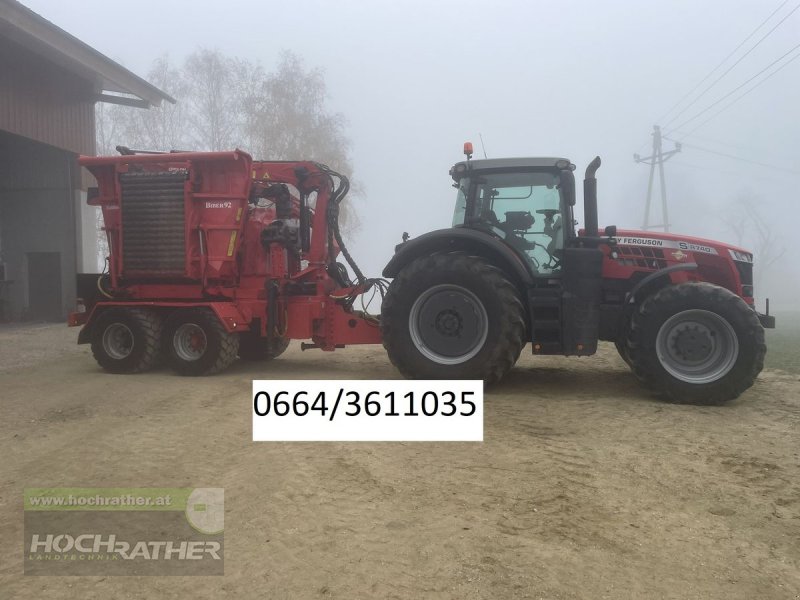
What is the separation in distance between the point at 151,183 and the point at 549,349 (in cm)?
521

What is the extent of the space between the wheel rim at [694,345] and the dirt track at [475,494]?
1.29 feet

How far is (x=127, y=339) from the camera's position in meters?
7.68

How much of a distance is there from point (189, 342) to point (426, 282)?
3266 millimetres

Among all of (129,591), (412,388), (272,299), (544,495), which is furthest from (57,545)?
(272,299)

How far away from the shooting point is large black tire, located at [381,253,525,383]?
593 cm

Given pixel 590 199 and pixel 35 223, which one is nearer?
pixel 590 199

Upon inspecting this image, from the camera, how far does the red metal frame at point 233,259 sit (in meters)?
7.48

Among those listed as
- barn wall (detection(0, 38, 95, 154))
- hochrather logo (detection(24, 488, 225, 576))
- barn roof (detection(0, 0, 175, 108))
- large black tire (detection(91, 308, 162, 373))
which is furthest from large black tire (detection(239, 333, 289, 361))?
barn wall (detection(0, 38, 95, 154))

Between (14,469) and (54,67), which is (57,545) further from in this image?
(54,67)

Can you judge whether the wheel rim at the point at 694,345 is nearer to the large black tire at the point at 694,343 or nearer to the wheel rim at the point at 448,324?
the large black tire at the point at 694,343

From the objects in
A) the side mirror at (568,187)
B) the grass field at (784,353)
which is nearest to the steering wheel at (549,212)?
the side mirror at (568,187)

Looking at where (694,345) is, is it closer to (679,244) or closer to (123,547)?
(679,244)

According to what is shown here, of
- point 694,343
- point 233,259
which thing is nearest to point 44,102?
point 233,259

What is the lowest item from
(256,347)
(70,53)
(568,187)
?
(256,347)
